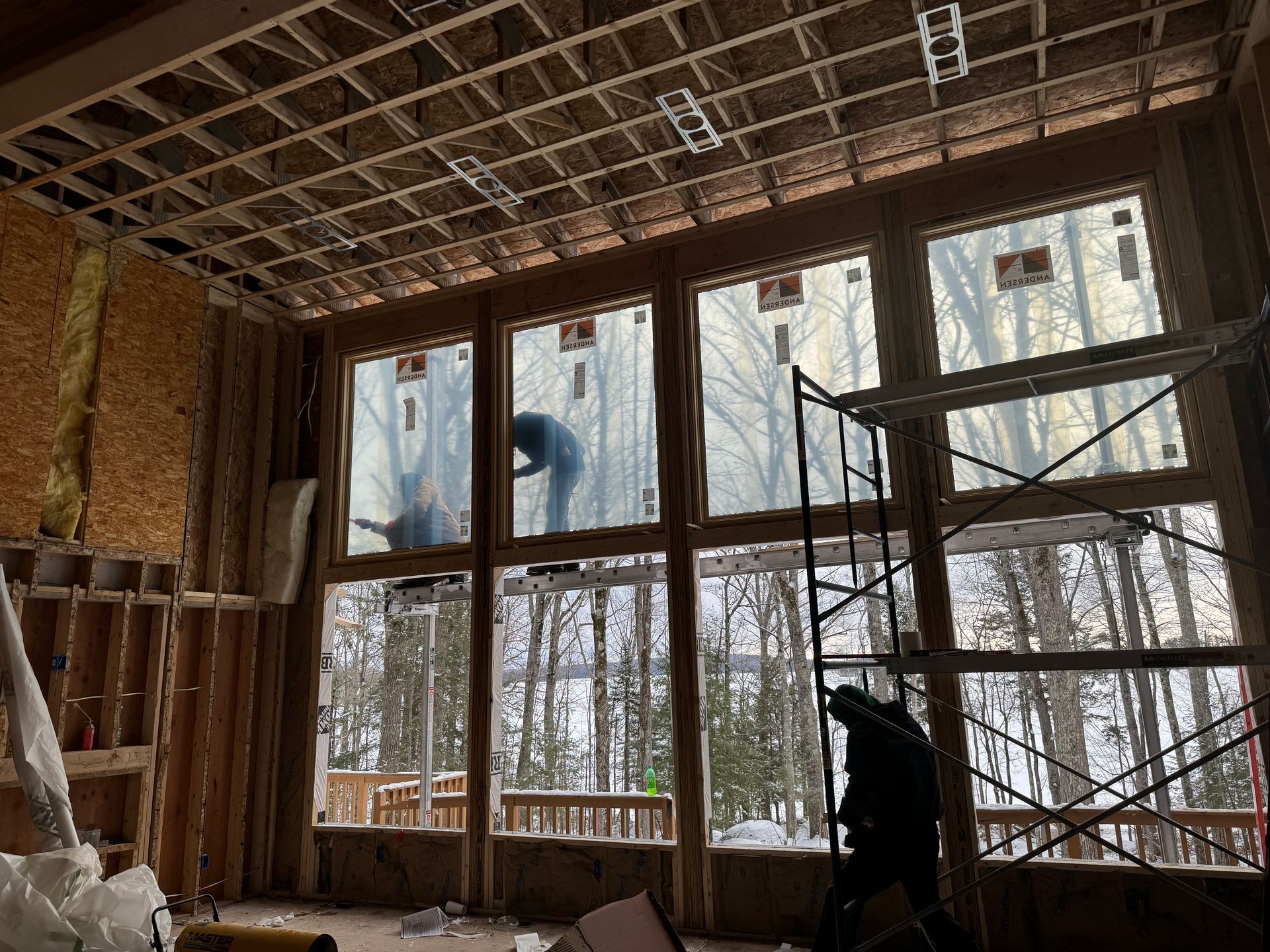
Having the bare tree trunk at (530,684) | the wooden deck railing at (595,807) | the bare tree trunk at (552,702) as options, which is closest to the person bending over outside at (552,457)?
the wooden deck railing at (595,807)

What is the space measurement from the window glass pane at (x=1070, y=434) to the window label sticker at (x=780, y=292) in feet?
4.33

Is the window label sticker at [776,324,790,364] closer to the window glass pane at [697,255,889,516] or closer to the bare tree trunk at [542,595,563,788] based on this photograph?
the window glass pane at [697,255,889,516]

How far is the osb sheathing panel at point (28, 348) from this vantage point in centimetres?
523

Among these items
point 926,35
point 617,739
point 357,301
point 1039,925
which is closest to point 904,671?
point 1039,925

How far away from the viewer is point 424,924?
5.31m

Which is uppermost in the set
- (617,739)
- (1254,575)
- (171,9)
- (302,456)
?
(302,456)

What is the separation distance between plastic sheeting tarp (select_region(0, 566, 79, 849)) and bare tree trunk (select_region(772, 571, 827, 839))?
6166 mm

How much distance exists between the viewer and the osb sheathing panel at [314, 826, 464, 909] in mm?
5859

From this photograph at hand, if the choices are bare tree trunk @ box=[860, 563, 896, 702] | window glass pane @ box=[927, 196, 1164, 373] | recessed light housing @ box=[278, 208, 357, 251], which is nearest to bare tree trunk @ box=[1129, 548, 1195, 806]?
bare tree trunk @ box=[860, 563, 896, 702]

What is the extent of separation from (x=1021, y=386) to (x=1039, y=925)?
9.26ft

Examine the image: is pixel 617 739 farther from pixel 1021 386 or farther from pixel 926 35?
pixel 926 35

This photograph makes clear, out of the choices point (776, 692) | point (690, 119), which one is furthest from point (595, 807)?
point (690, 119)

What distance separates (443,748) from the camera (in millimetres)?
11422

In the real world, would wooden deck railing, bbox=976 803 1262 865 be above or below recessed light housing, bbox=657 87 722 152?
below
